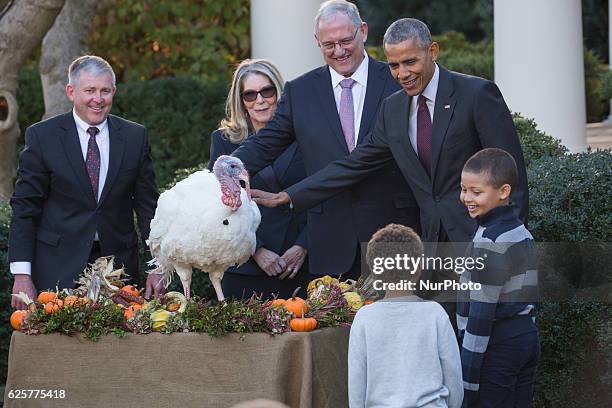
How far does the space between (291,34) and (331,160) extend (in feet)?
15.6

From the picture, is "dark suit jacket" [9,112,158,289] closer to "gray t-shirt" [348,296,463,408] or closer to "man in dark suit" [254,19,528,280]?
"man in dark suit" [254,19,528,280]

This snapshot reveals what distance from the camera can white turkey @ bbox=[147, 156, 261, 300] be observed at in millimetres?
5227

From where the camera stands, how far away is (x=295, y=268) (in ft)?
20.7

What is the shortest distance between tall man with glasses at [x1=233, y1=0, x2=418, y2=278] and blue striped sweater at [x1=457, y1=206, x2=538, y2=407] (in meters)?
1.05

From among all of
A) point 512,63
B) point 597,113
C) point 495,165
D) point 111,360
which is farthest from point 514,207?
point 597,113

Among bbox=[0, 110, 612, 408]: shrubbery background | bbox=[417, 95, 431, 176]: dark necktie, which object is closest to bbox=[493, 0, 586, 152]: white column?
bbox=[0, 110, 612, 408]: shrubbery background

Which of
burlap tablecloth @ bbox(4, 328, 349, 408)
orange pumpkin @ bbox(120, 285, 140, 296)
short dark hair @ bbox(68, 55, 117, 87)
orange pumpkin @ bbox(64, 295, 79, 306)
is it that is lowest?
burlap tablecloth @ bbox(4, 328, 349, 408)

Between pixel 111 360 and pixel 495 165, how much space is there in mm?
1884

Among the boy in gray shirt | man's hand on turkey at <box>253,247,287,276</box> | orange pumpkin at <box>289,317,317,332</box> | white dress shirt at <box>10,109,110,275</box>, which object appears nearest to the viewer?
the boy in gray shirt

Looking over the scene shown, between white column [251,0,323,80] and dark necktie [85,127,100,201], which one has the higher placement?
white column [251,0,323,80]

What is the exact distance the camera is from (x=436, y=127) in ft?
18.0

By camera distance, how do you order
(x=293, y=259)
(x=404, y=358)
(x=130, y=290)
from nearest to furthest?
(x=404, y=358)
(x=130, y=290)
(x=293, y=259)

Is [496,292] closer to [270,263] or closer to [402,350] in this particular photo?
[402,350]

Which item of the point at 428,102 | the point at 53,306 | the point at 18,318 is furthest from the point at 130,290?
the point at 428,102
